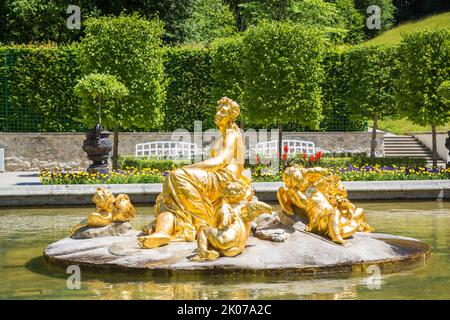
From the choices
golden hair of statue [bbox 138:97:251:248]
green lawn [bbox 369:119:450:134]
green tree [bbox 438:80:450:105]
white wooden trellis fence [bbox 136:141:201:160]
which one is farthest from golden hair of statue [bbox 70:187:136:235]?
green lawn [bbox 369:119:450:134]

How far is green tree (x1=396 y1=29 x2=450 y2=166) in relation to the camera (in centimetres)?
2366

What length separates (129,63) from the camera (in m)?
23.8

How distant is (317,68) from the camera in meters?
24.1

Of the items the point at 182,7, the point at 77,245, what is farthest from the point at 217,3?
the point at 77,245

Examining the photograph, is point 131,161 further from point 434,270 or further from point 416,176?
point 434,270

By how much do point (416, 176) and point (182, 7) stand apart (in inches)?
729

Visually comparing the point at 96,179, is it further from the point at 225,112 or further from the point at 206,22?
the point at 206,22

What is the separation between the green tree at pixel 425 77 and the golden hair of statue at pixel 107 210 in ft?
49.1

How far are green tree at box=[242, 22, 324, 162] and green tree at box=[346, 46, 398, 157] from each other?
2977mm

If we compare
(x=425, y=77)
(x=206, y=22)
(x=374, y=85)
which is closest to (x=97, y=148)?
(x=425, y=77)

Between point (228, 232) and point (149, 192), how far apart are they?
308 inches

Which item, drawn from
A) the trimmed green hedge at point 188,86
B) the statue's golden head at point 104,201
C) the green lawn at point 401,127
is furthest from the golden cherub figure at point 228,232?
the green lawn at point 401,127

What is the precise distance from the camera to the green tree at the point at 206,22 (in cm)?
3603

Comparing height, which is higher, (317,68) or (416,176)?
(317,68)
